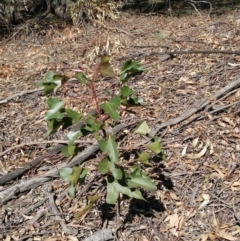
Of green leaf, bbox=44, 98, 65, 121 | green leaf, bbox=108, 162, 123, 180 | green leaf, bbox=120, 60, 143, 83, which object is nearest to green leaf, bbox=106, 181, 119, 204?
green leaf, bbox=108, 162, 123, 180

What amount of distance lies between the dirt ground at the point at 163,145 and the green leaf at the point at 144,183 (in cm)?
43

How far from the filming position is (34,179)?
2.83 metres

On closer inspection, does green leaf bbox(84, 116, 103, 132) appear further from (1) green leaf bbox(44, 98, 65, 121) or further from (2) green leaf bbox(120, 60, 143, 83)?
(2) green leaf bbox(120, 60, 143, 83)

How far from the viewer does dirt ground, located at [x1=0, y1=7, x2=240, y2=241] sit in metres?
2.46

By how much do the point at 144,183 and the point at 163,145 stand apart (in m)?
0.89

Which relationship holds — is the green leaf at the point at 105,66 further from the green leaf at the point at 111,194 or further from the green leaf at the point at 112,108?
the green leaf at the point at 111,194

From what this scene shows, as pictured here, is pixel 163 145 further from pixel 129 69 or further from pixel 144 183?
pixel 129 69

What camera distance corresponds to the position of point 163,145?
2.97m

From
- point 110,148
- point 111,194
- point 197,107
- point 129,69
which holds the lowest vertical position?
point 197,107

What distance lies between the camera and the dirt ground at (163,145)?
2457mm

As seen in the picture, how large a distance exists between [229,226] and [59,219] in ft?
3.40

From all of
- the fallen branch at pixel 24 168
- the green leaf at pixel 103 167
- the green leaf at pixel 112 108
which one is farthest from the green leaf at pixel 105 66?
the fallen branch at pixel 24 168

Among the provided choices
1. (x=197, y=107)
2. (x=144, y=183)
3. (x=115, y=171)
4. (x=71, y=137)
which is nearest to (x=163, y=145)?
(x=197, y=107)

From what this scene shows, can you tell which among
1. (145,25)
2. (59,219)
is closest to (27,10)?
(145,25)
